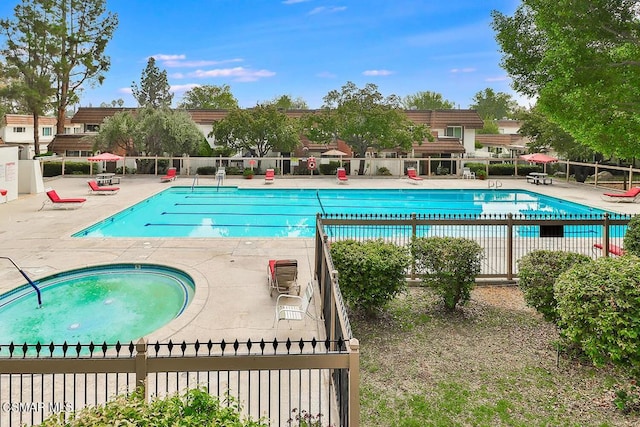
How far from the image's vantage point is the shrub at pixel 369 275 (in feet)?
25.0

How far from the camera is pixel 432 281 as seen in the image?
8180mm

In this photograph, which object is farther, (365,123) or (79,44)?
(79,44)

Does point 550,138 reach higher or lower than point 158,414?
higher

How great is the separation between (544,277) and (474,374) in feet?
6.28

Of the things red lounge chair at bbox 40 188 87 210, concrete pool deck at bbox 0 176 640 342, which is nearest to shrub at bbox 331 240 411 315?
concrete pool deck at bbox 0 176 640 342

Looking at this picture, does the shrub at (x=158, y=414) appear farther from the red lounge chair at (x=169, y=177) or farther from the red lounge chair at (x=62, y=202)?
the red lounge chair at (x=169, y=177)

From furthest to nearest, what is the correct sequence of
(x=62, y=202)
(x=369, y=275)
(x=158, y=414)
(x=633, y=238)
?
(x=62, y=202), (x=633, y=238), (x=369, y=275), (x=158, y=414)

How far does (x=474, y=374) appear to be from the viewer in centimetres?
616

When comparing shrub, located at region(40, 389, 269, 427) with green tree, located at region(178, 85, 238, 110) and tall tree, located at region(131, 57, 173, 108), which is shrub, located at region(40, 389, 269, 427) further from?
green tree, located at region(178, 85, 238, 110)

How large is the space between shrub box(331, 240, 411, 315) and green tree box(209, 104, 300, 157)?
27215 millimetres

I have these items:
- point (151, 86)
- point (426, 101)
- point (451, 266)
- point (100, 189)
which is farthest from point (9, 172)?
point (426, 101)

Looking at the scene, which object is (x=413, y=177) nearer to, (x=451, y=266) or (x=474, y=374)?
(x=451, y=266)

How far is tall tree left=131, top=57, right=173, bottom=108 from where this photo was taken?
5562 centimetres

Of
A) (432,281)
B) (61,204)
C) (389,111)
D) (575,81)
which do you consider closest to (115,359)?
(432,281)
